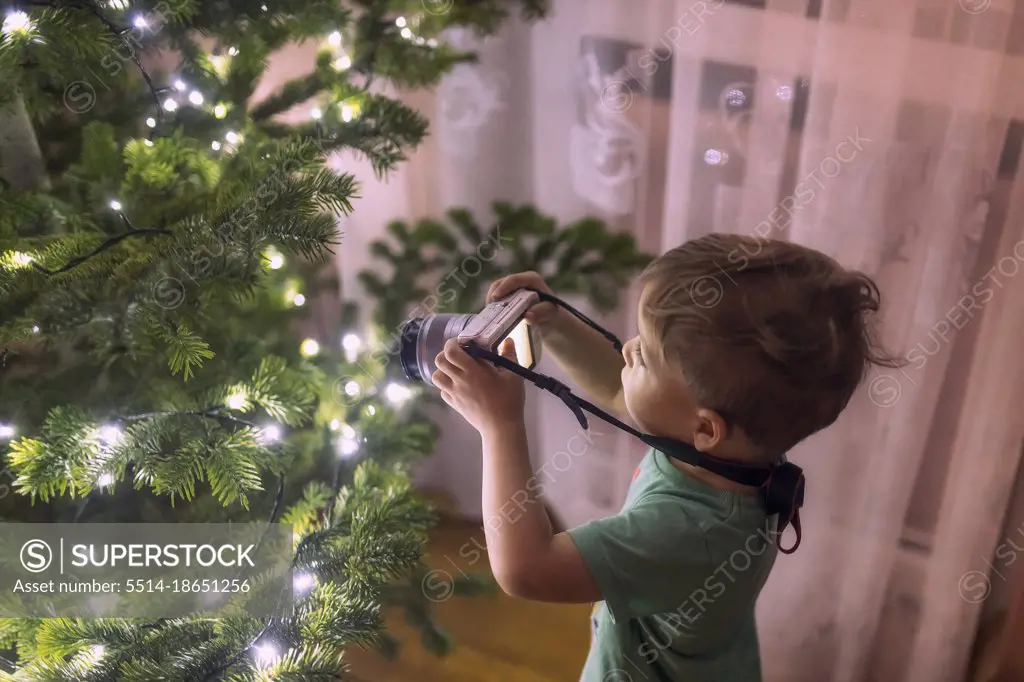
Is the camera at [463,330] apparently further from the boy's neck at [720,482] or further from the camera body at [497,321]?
the boy's neck at [720,482]

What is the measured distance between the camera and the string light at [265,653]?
74cm

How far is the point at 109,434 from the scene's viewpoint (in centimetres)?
75

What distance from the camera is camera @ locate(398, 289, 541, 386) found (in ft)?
2.24

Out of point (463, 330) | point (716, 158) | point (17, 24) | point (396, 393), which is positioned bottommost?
point (396, 393)

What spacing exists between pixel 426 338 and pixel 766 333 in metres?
0.30

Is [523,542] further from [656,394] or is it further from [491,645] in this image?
[491,645]

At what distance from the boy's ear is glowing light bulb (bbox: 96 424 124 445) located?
0.52m

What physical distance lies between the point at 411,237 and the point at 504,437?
0.54 meters

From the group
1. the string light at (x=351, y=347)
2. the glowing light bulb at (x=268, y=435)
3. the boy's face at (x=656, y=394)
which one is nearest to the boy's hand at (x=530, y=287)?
the boy's face at (x=656, y=394)

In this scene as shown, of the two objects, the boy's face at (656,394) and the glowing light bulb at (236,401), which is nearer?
the boy's face at (656,394)

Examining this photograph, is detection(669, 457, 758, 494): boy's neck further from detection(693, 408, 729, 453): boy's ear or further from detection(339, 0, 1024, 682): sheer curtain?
detection(339, 0, 1024, 682): sheer curtain

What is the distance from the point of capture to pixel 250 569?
2.79ft

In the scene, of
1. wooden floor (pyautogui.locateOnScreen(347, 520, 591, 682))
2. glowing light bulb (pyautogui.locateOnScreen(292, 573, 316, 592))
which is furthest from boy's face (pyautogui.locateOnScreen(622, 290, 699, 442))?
wooden floor (pyautogui.locateOnScreen(347, 520, 591, 682))

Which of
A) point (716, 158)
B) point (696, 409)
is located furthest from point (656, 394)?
point (716, 158)
